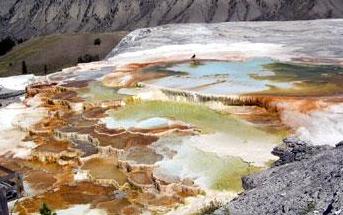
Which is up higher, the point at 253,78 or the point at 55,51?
the point at 253,78

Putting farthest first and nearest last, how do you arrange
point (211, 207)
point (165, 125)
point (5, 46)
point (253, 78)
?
point (5, 46) < point (253, 78) < point (165, 125) < point (211, 207)

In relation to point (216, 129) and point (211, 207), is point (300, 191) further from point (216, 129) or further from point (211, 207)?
point (216, 129)

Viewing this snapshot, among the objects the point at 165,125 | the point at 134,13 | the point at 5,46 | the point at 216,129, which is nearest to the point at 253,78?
the point at 216,129

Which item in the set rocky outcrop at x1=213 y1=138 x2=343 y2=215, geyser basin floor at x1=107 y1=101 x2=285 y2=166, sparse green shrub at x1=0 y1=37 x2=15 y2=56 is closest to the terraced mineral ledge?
geyser basin floor at x1=107 y1=101 x2=285 y2=166

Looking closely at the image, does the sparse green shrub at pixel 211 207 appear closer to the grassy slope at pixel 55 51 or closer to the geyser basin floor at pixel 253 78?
the geyser basin floor at pixel 253 78

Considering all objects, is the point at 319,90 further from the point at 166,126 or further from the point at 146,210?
the point at 146,210

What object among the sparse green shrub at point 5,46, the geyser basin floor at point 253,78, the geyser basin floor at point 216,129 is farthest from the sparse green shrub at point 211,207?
the sparse green shrub at point 5,46
